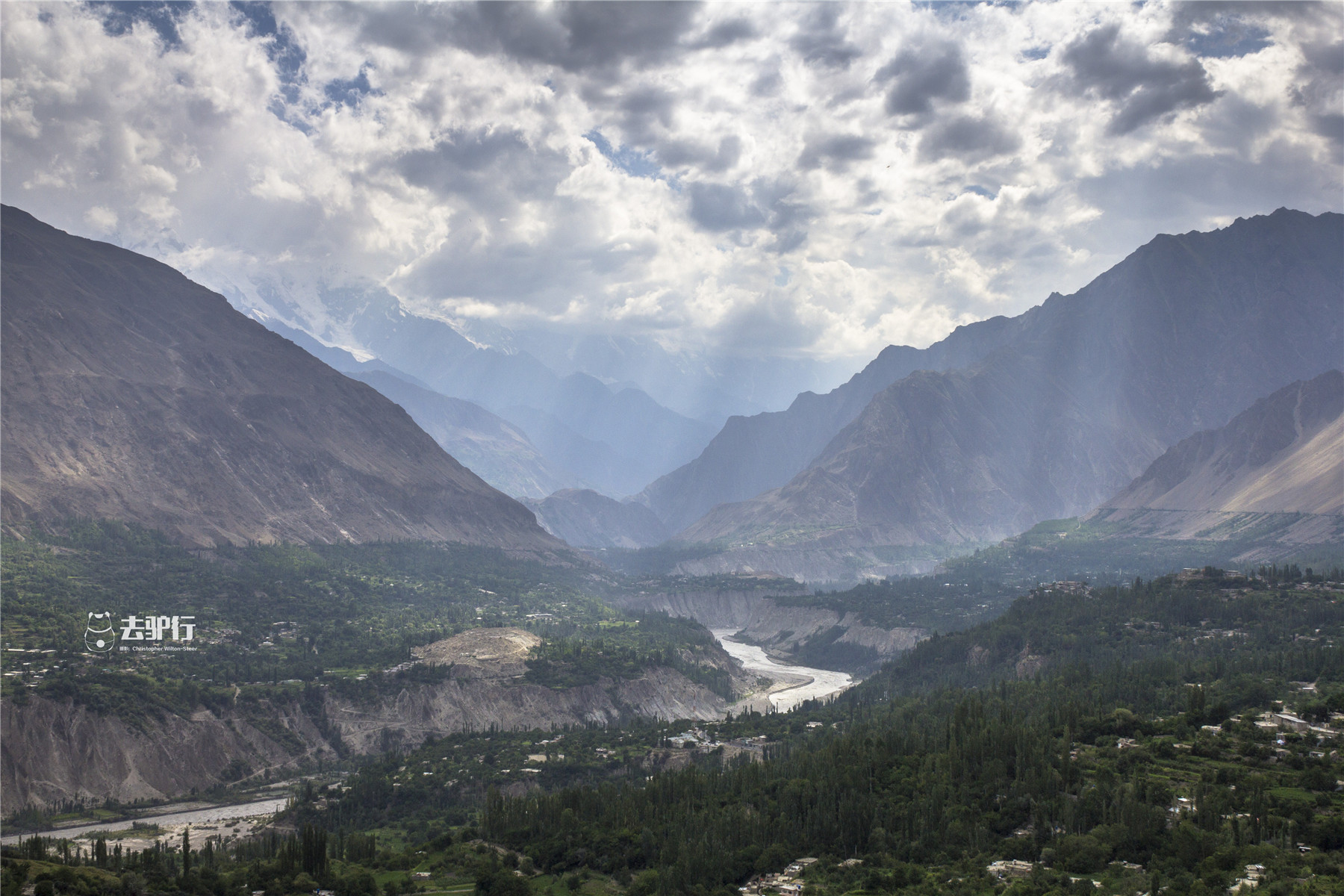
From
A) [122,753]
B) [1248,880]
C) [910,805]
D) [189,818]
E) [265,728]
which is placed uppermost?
[1248,880]

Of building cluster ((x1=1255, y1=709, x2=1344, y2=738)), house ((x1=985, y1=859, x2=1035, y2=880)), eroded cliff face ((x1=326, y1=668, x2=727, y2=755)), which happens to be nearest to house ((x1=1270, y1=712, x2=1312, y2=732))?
building cluster ((x1=1255, y1=709, x2=1344, y2=738))

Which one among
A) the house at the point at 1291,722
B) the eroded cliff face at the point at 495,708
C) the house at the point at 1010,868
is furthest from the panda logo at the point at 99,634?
the house at the point at 1291,722

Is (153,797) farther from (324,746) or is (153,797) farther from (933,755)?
(933,755)

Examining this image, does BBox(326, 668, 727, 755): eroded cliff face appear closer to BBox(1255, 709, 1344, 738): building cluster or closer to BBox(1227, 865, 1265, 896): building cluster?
BBox(1255, 709, 1344, 738): building cluster

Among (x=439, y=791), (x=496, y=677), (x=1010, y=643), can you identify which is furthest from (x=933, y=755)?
(x=496, y=677)

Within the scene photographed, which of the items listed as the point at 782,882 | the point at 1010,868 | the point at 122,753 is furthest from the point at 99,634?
the point at 1010,868

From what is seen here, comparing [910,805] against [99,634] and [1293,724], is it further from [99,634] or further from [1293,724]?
[99,634]
